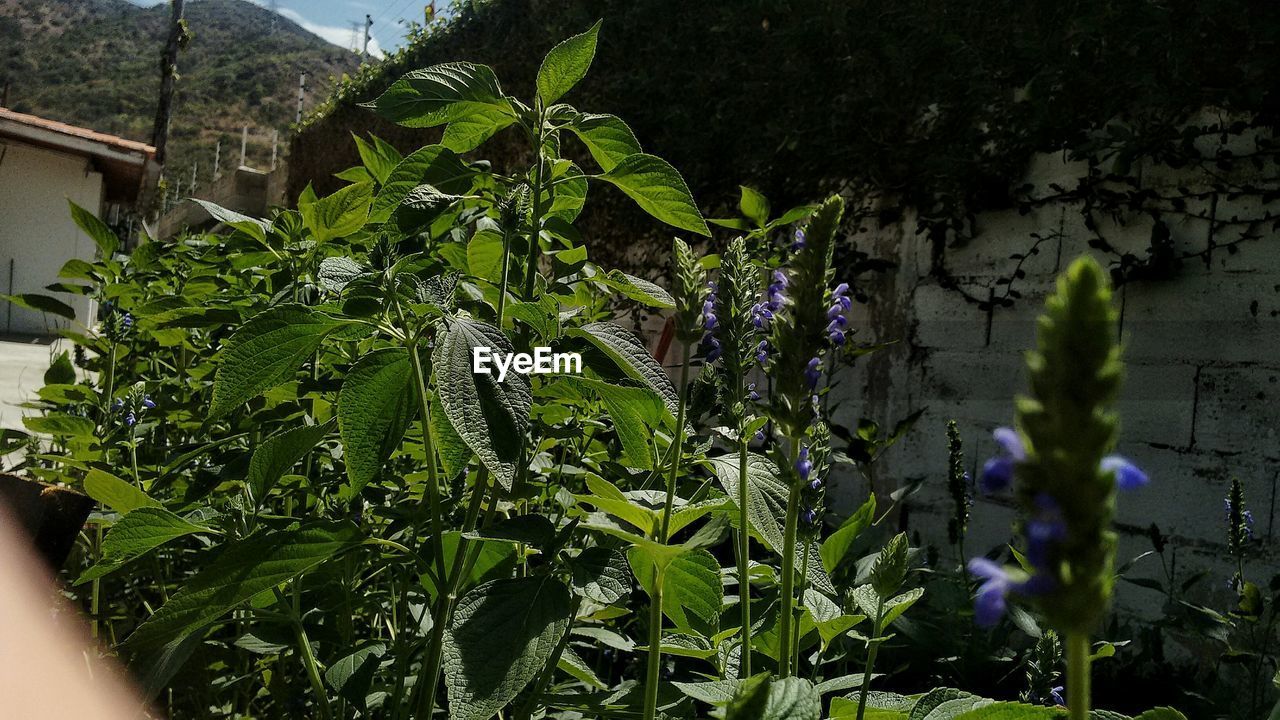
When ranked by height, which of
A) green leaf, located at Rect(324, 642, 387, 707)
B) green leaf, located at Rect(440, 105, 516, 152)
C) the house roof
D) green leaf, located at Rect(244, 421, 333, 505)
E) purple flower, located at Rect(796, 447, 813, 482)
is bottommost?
green leaf, located at Rect(324, 642, 387, 707)

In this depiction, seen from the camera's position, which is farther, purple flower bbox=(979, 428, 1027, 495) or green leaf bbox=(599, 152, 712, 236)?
green leaf bbox=(599, 152, 712, 236)

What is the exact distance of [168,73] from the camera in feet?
84.6

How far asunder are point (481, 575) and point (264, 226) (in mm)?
870

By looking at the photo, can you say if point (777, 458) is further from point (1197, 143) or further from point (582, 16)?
point (582, 16)

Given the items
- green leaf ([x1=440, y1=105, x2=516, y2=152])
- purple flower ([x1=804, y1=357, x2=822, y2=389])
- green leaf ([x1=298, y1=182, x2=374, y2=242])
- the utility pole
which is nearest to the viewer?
purple flower ([x1=804, y1=357, x2=822, y2=389])

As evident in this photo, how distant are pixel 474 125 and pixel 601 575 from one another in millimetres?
568

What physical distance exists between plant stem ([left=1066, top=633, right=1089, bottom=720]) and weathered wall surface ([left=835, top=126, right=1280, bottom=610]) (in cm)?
296

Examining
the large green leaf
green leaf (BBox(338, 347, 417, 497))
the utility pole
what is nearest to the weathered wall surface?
the large green leaf

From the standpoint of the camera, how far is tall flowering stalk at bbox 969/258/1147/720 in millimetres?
310

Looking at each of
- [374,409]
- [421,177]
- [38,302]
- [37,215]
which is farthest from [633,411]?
[37,215]

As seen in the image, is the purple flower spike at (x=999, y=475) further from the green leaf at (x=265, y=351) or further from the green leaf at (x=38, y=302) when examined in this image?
the green leaf at (x=38, y=302)

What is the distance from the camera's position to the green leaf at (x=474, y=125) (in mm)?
1009

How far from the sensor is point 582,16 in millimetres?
5348

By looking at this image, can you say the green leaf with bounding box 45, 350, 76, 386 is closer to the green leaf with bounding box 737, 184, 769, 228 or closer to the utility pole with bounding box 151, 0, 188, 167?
the green leaf with bounding box 737, 184, 769, 228
